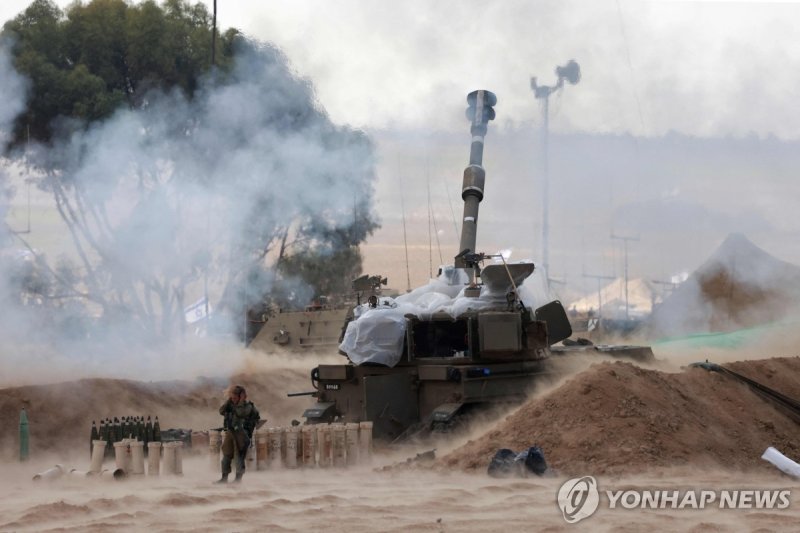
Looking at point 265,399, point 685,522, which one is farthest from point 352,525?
point 265,399

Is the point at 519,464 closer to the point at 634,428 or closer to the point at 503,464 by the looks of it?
the point at 503,464

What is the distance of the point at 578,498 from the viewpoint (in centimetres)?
1048

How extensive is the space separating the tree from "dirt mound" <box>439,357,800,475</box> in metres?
14.3

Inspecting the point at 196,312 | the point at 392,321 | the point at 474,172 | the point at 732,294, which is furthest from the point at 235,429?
the point at 732,294

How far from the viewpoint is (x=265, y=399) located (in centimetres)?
2548

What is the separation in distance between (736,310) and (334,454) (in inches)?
839

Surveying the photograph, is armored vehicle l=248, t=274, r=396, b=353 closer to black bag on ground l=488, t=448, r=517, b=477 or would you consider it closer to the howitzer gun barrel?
the howitzer gun barrel

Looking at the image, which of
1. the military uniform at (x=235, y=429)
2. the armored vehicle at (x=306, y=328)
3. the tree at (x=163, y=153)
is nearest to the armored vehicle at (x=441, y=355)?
the military uniform at (x=235, y=429)

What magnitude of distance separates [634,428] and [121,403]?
12204 mm

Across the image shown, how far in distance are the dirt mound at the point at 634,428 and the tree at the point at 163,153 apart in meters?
14.3

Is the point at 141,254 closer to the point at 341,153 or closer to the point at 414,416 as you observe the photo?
the point at 341,153

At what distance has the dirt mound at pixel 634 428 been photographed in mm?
12430

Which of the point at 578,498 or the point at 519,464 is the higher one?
the point at 519,464

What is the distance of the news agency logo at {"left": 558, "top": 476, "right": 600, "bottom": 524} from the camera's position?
386 inches
